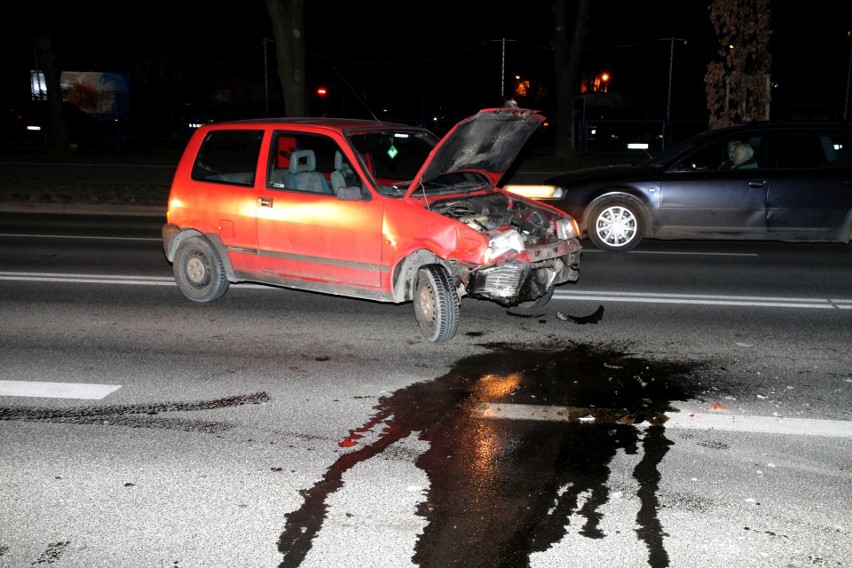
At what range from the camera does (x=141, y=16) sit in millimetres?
34219

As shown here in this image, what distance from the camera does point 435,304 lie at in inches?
284

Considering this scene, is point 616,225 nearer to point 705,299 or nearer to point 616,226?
point 616,226

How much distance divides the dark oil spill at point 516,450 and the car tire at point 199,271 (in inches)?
120

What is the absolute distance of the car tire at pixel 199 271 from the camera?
8648 millimetres

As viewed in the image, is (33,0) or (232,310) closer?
(232,310)

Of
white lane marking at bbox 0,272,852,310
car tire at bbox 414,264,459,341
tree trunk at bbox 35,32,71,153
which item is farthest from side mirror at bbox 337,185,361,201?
tree trunk at bbox 35,32,71,153

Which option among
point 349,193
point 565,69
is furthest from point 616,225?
point 565,69

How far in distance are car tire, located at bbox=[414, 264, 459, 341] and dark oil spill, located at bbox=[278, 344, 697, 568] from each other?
0.40 meters

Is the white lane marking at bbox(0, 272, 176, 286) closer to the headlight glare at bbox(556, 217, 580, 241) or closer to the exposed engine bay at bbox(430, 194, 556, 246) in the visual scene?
the exposed engine bay at bbox(430, 194, 556, 246)

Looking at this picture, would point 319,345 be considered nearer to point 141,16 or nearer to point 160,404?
point 160,404

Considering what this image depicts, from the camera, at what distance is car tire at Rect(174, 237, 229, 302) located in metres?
8.65

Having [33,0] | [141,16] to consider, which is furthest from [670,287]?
[141,16]

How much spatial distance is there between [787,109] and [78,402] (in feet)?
106

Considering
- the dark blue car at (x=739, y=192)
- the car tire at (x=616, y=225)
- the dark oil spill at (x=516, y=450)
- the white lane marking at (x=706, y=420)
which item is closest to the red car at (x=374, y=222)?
the dark oil spill at (x=516, y=450)
